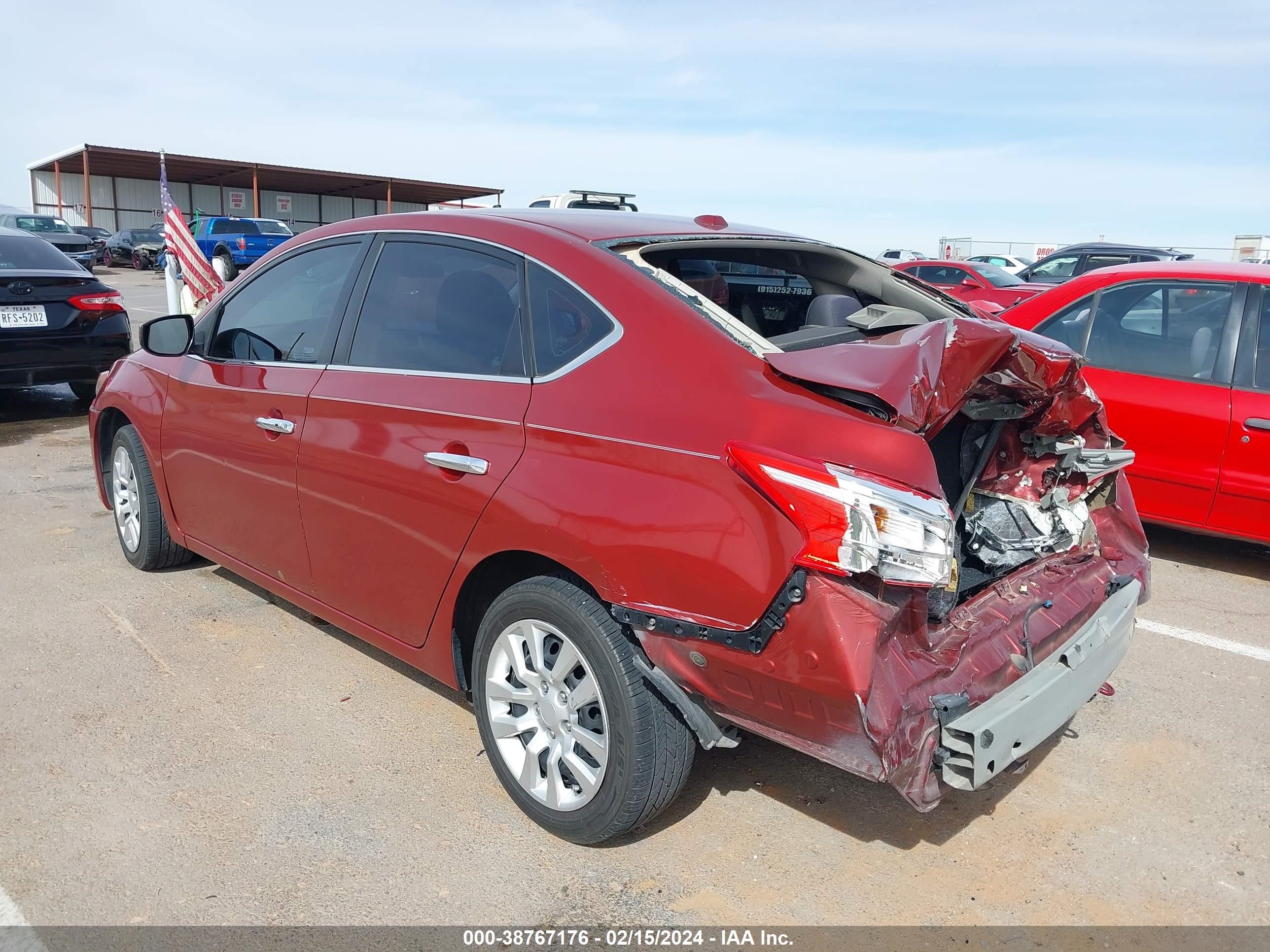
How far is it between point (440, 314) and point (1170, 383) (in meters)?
3.96

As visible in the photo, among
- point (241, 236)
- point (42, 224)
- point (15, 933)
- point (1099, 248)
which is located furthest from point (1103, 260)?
point (42, 224)

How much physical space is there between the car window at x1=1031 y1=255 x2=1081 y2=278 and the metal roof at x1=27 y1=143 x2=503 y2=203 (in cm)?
2759

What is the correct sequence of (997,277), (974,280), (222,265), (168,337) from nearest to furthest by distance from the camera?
(168,337)
(222,265)
(974,280)
(997,277)

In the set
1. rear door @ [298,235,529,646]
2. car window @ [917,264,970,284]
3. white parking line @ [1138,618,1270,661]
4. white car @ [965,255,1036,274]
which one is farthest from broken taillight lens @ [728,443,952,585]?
white car @ [965,255,1036,274]

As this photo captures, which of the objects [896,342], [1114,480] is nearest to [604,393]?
[896,342]

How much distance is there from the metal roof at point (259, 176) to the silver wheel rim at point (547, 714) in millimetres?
36073

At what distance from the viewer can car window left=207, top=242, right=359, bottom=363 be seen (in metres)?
3.65

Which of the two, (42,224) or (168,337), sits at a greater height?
(42,224)

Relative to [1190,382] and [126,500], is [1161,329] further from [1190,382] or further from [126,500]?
[126,500]

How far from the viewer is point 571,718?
109 inches

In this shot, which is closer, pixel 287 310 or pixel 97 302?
pixel 287 310

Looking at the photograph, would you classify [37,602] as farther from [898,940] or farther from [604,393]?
[898,940]

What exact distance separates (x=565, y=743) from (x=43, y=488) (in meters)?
5.30

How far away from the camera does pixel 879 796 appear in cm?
319
